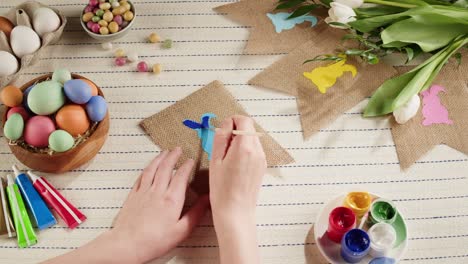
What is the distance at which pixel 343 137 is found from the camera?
1.17 metres

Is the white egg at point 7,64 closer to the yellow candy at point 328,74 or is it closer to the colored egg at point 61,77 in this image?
the colored egg at point 61,77

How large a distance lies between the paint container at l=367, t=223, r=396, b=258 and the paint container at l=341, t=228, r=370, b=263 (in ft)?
0.04

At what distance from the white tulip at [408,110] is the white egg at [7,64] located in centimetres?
78

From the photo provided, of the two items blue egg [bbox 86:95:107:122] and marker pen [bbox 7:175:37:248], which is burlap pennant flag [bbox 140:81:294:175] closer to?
blue egg [bbox 86:95:107:122]

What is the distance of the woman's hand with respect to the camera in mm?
949

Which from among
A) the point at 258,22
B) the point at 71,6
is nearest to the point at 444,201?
the point at 258,22

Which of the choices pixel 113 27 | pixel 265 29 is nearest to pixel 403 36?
pixel 265 29

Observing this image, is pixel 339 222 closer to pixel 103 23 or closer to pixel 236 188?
pixel 236 188

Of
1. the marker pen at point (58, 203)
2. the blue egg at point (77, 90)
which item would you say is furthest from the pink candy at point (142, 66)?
the marker pen at point (58, 203)

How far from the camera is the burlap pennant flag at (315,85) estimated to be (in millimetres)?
1192

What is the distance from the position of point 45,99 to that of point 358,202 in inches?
23.1

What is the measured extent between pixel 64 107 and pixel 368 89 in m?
0.63

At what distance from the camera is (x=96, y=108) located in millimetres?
1043

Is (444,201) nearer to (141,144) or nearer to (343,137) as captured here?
(343,137)
